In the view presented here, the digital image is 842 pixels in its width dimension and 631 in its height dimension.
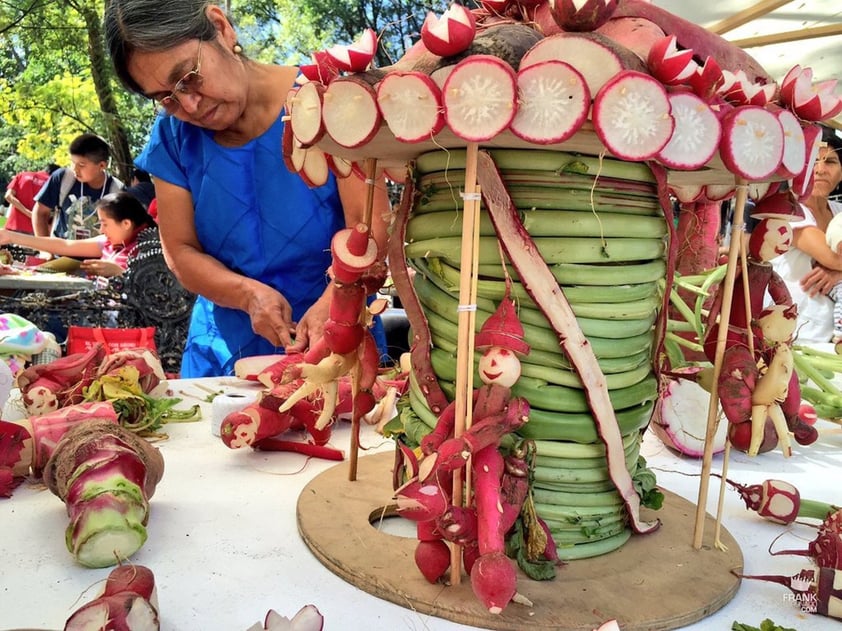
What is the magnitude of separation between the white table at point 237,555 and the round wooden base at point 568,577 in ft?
0.05

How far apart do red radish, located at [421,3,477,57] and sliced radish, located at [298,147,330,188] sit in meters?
0.26

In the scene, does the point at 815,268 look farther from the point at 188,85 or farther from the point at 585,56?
the point at 585,56

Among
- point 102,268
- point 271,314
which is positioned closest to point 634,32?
point 271,314

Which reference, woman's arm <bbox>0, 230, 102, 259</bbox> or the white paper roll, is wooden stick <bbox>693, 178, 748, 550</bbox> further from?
woman's arm <bbox>0, 230, 102, 259</bbox>

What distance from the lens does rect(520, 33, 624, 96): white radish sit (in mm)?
611

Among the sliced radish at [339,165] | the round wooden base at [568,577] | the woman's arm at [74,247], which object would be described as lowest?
the woman's arm at [74,247]

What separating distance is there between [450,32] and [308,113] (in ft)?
0.57

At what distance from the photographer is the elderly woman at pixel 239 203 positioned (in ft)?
4.81

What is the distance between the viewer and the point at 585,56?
0.61 metres

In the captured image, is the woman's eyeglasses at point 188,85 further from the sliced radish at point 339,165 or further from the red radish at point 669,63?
the red radish at point 669,63

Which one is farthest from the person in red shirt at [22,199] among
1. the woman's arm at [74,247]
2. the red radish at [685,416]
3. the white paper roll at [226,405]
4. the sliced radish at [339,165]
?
the red radish at [685,416]

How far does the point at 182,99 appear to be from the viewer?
1401 millimetres

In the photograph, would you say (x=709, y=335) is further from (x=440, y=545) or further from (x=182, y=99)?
(x=182, y=99)

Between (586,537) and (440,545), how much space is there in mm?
193
